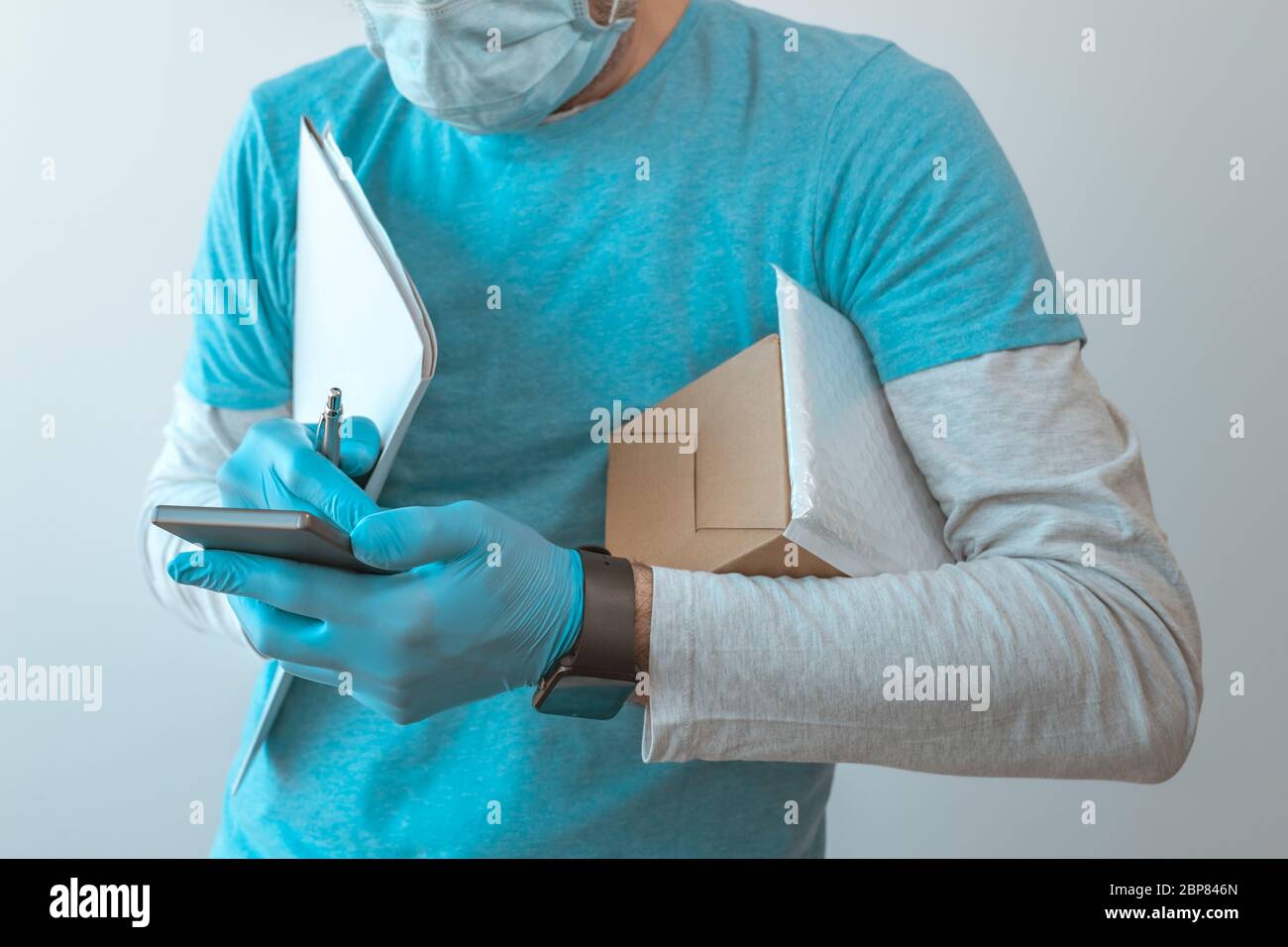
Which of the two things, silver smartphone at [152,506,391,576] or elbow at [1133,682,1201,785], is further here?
elbow at [1133,682,1201,785]

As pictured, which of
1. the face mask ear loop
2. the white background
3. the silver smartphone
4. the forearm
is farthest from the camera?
the white background

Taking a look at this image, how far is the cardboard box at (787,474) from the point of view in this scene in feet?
2.34

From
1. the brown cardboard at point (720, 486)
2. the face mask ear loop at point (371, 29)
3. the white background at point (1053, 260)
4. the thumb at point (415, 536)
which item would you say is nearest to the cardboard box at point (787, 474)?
the brown cardboard at point (720, 486)

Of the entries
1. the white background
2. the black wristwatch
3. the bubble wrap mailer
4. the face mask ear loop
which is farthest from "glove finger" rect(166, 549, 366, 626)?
the white background

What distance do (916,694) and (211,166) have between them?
1.17m

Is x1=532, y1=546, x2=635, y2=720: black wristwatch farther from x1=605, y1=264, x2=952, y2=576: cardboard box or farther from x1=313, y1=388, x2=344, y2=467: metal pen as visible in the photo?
x1=313, y1=388, x2=344, y2=467: metal pen

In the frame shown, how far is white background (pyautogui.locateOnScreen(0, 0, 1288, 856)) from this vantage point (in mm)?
1324

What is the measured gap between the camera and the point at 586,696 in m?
0.72

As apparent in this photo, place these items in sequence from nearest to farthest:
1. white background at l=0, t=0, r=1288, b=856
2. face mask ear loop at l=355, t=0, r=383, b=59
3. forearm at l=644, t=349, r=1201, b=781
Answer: forearm at l=644, t=349, r=1201, b=781 → face mask ear loop at l=355, t=0, r=383, b=59 → white background at l=0, t=0, r=1288, b=856

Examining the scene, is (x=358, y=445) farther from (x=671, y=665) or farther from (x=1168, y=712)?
(x=1168, y=712)

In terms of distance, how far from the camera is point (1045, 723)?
0.72 meters

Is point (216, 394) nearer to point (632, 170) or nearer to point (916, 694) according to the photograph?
point (632, 170)

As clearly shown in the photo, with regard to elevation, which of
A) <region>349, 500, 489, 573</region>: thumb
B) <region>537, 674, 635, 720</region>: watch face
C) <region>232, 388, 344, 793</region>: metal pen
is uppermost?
<region>349, 500, 489, 573</region>: thumb
